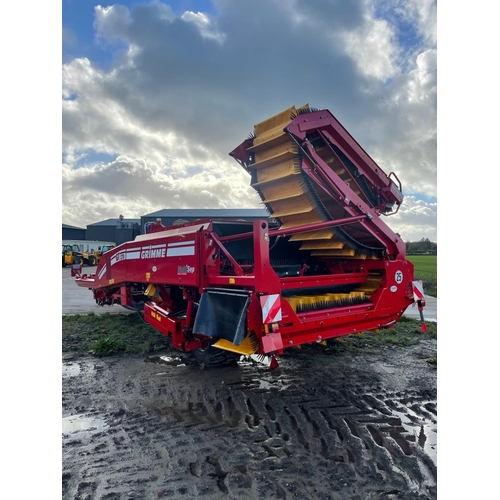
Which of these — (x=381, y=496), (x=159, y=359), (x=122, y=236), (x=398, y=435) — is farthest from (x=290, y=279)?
(x=122, y=236)

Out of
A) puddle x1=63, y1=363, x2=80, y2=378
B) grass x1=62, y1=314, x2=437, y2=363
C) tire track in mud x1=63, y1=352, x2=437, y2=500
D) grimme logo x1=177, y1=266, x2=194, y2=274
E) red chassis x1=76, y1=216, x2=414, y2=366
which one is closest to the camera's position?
tire track in mud x1=63, y1=352, x2=437, y2=500

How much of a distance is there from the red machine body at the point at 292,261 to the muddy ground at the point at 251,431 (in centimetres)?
55

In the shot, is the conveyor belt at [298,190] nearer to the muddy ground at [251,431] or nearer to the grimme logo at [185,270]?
the grimme logo at [185,270]

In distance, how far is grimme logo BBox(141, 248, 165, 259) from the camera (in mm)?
4306

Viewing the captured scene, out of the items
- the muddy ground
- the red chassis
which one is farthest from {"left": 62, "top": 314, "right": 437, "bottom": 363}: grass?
the red chassis

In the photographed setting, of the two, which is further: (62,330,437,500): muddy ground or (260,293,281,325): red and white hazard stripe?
(260,293,281,325): red and white hazard stripe

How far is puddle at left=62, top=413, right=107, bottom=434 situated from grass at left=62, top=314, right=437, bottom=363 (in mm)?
1923

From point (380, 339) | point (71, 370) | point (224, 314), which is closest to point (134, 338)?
point (71, 370)

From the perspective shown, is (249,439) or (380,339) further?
(380,339)

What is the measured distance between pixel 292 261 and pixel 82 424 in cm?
292

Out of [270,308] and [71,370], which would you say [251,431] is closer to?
[270,308]

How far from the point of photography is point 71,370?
4488 mm

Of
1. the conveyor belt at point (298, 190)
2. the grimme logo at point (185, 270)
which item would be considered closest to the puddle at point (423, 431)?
the conveyor belt at point (298, 190)

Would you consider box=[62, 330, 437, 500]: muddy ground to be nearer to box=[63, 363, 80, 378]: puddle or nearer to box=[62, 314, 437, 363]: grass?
box=[63, 363, 80, 378]: puddle
